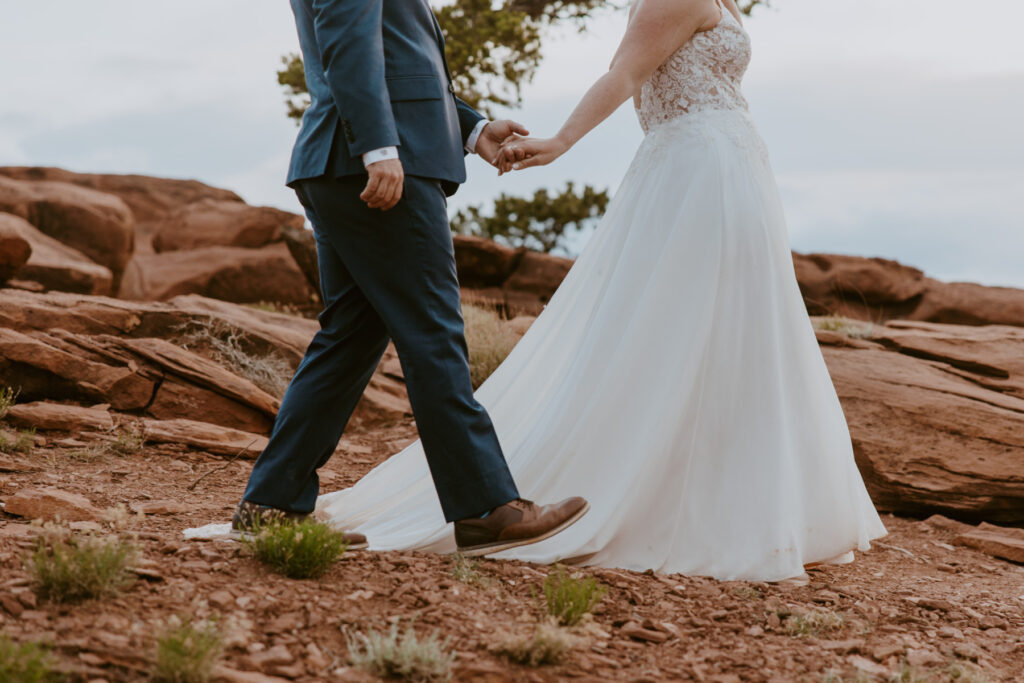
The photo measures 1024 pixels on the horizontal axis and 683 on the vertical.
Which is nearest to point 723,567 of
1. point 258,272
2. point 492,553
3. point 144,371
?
point 492,553

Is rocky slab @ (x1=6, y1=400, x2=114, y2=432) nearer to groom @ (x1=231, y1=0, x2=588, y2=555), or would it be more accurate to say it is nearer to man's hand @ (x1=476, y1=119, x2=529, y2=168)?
groom @ (x1=231, y1=0, x2=588, y2=555)

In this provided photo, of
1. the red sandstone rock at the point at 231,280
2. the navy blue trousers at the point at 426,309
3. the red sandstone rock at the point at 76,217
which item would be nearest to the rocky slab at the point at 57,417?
the navy blue trousers at the point at 426,309

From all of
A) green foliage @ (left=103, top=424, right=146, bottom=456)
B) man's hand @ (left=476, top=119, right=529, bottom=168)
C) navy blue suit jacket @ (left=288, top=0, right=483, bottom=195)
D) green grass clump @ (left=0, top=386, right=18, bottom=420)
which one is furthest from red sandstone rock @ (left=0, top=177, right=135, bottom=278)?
navy blue suit jacket @ (left=288, top=0, right=483, bottom=195)

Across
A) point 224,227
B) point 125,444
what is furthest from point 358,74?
point 224,227

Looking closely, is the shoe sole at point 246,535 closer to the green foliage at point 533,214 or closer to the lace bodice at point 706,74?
the lace bodice at point 706,74

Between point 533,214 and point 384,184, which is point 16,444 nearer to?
point 384,184

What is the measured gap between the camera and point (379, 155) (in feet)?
10.3

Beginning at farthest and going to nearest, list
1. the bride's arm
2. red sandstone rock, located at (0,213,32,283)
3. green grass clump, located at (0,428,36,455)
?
1. red sandstone rock, located at (0,213,32,283)
2. green grass clump, located at (0,428,36,455)
3. the bride's arm

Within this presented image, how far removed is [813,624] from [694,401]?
1024mm

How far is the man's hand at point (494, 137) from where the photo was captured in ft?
12.5

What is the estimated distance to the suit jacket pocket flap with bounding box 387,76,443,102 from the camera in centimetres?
332

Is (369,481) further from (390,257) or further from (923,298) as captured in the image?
(923,298)

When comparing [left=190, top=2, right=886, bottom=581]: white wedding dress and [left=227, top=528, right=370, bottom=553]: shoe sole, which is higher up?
[left=190, top=2, right=886, bottom=581]: white wedding dress

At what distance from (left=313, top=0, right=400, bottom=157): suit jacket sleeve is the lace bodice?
1.58 meters
